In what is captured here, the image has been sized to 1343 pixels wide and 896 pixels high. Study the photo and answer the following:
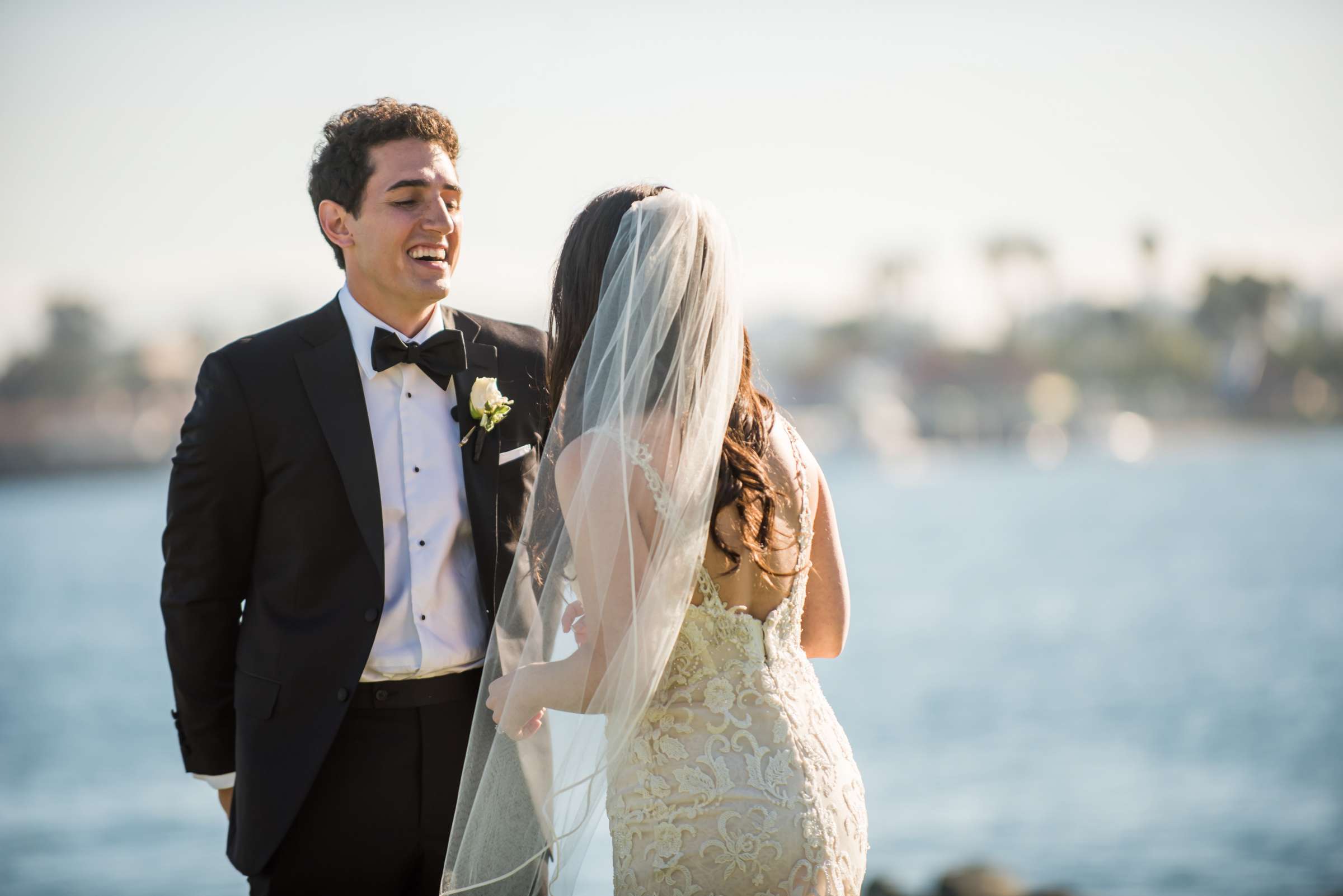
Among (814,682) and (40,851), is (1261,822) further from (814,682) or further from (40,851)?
(814,682)

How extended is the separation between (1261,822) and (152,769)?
1984 cm

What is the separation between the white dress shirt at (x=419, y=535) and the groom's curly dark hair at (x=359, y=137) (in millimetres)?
335

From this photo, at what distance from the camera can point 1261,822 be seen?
18.5m

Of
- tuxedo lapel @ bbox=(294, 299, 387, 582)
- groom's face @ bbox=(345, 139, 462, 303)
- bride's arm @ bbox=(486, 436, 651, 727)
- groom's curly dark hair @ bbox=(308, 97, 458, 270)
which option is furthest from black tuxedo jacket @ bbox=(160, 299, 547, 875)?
bride's arm @ bbox=(486, 436, 651, 727)

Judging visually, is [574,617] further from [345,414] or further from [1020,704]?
[1020,704]

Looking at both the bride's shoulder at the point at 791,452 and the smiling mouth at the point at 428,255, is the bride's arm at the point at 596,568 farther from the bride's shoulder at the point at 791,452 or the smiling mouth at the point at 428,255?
the smiling mouth at the point at 428,255

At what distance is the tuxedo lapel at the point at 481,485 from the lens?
288 centimetres

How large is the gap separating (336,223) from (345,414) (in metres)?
0.46

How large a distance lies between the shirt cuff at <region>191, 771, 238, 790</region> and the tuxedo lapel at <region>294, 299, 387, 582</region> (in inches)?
26.1

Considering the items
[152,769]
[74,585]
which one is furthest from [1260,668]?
[74,585]

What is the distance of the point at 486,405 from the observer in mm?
2939

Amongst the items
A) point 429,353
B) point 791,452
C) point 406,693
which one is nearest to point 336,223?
point 429,353

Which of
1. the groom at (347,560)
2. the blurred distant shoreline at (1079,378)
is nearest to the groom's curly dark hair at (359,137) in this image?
the groom at (347,560)

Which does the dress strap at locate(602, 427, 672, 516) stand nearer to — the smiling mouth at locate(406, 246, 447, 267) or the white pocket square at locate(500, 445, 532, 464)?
the white pocket square at locate(500, 445, 532, 464)
